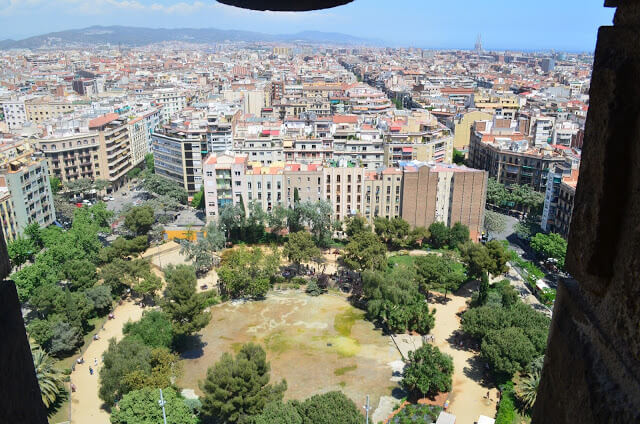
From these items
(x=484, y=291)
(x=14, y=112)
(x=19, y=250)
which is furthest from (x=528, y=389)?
(x=14, y=112)

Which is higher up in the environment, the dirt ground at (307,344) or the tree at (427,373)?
the tree at (427,373)

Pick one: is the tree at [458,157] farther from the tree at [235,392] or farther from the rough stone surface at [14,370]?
the rough stone surface at [14,370]

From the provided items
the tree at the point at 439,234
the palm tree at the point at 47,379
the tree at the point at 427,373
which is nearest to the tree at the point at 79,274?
the palm tree at the point at 47,379

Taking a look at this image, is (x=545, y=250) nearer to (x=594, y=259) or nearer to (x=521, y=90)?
(x=594, y=259)

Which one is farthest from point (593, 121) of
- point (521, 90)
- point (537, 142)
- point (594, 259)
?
point (521, 90)

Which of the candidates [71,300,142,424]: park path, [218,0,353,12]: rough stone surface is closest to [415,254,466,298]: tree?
[71,300,142,424]: park path

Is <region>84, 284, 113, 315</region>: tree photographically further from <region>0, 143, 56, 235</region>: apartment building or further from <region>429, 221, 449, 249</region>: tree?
<region>429, 221, 449, 249</region>: tree

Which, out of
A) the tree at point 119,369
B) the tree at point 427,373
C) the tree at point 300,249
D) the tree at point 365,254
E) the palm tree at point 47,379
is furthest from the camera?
the tree at point 300,249
